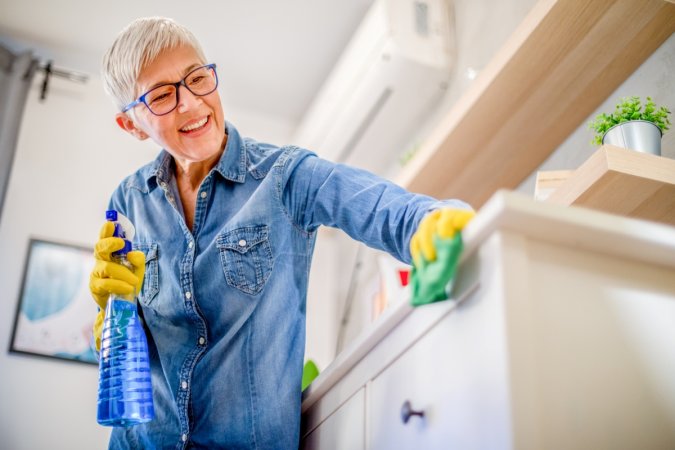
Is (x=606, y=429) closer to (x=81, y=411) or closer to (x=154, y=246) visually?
(x=154, y=246)

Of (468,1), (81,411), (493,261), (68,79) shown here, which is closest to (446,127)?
(468,1)

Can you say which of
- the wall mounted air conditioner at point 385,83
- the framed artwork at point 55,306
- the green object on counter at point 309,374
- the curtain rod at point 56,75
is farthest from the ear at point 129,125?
the curtain rod at point 56,75

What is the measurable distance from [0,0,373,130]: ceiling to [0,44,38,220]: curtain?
0.39ft

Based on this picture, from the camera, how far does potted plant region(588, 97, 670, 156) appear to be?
4.67ft

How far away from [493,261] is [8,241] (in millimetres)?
2726

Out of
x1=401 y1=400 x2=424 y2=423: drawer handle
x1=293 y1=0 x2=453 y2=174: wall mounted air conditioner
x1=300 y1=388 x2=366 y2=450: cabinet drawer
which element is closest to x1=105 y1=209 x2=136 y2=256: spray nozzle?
x1=300 y1=388 x2=366 y2=450: cabinet drawer

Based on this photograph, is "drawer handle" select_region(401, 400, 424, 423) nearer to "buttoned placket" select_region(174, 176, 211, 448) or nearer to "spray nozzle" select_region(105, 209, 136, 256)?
"buttoned placket" select_region(174, 176, 211, 448)

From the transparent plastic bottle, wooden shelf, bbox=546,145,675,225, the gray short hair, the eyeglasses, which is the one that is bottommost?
the transparent plastic bottle

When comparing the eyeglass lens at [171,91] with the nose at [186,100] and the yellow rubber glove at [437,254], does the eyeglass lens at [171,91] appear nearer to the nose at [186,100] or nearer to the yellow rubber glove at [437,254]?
the nose at [186,100]

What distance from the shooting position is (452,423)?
80 cm

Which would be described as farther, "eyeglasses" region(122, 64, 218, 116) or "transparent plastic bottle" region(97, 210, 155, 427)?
"eyeglasses" region(122, 64, 218, 116)

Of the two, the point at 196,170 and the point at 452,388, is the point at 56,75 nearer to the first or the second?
the point at 196,170

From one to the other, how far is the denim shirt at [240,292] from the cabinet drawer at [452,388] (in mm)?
236

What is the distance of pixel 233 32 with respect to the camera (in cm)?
323
